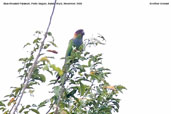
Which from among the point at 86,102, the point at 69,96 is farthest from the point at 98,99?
the point at 69,96

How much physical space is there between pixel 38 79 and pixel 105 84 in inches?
36.0

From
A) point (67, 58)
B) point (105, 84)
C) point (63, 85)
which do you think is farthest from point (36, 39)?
point (105, 84)

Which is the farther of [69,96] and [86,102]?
[86,102]

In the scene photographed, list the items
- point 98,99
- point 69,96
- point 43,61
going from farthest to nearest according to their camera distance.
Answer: point 98,99
point 69,96
point 43,61

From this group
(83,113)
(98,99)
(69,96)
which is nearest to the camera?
(69,96)

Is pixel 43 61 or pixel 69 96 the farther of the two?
pixel 69 96

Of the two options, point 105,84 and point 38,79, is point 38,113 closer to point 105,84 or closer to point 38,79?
point 38,79

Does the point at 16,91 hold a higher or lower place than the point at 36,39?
lower

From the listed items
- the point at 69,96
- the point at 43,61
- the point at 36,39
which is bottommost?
the point at 69,96

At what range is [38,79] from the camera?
146 inches

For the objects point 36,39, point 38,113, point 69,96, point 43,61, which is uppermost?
point 36,39

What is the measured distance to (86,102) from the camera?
4.25 m

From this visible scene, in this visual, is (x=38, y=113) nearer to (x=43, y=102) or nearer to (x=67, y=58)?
(x=43, y=102)

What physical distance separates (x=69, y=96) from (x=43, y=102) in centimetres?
31
